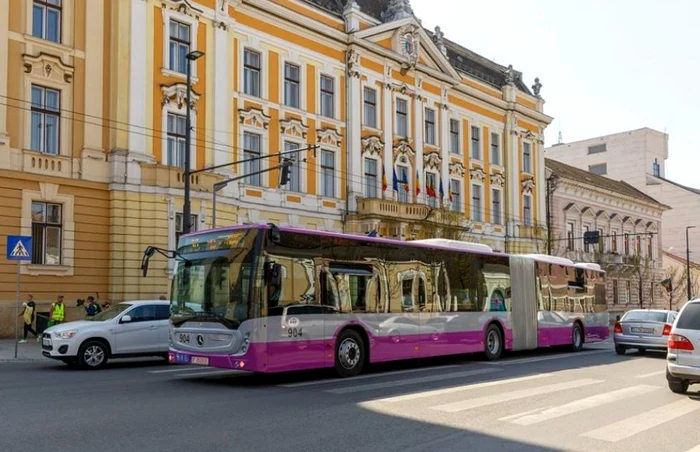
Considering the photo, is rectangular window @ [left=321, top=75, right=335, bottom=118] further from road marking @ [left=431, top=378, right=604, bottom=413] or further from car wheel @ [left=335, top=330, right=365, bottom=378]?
road marking @ [left=431, top=378, right=604, bottom=413]

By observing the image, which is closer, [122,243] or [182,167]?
[122,243]

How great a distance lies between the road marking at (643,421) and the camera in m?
9.09

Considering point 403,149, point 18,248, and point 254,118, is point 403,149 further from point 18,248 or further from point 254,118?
point 18,248

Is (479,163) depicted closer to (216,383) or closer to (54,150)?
(54,150)

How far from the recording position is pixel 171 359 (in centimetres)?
1420

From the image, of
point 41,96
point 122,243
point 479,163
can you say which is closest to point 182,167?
point 122,243

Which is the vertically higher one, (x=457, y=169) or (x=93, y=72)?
(x=93, y=72)

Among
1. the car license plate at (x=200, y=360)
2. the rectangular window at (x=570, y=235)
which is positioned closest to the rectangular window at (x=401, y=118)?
the rectangular window at (x=570, y=235)

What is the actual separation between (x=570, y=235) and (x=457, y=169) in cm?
1575

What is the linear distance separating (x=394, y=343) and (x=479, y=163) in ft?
112

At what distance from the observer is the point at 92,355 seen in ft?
56.8

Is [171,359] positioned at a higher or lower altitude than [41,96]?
lower

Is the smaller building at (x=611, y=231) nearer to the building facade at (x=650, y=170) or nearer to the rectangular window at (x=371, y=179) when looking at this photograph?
the building facade at (x=650, y=170)

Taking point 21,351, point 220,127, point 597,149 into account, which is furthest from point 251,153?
point 597,149
